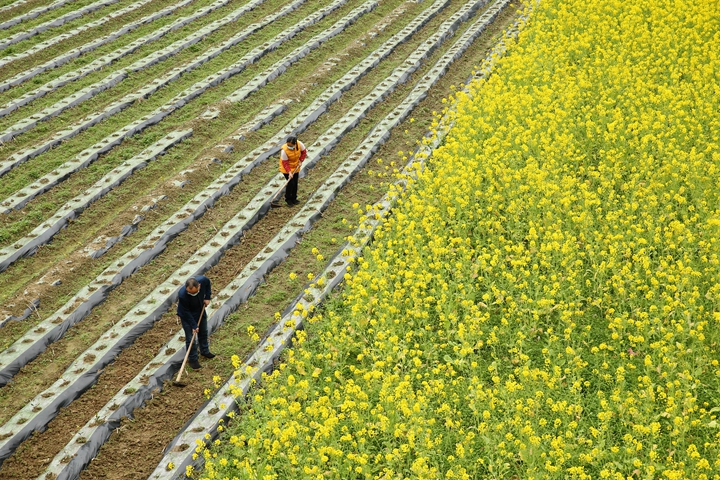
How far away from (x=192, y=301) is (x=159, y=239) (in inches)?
124

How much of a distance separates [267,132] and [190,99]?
256 centimetres

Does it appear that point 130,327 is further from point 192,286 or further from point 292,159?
point 292,159

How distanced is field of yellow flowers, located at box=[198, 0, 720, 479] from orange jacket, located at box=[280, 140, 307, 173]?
199cm

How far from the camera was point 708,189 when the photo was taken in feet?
35.8

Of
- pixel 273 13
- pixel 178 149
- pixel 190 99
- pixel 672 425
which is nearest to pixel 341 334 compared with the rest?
pixel 672 425

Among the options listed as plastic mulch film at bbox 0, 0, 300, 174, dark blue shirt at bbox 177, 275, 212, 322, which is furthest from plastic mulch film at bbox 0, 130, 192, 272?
dark blue shirt at bbox 177, 275, 212, 322

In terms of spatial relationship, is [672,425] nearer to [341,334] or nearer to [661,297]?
[661,297]

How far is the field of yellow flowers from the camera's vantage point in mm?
7574

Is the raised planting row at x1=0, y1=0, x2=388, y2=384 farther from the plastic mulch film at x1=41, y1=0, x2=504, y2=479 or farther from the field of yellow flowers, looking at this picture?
the field of yellow flowers

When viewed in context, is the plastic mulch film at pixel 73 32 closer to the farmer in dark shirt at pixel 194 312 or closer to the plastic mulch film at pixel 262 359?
the plastic mulch film at pixel 262 359

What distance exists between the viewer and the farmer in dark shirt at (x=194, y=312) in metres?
9.09

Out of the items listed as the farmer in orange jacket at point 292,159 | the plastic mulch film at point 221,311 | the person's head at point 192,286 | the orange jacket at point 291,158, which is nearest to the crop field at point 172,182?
the plastic mulch film at point 221,311

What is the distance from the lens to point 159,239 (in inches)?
471

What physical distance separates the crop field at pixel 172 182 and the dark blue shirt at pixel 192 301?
0.68 m
